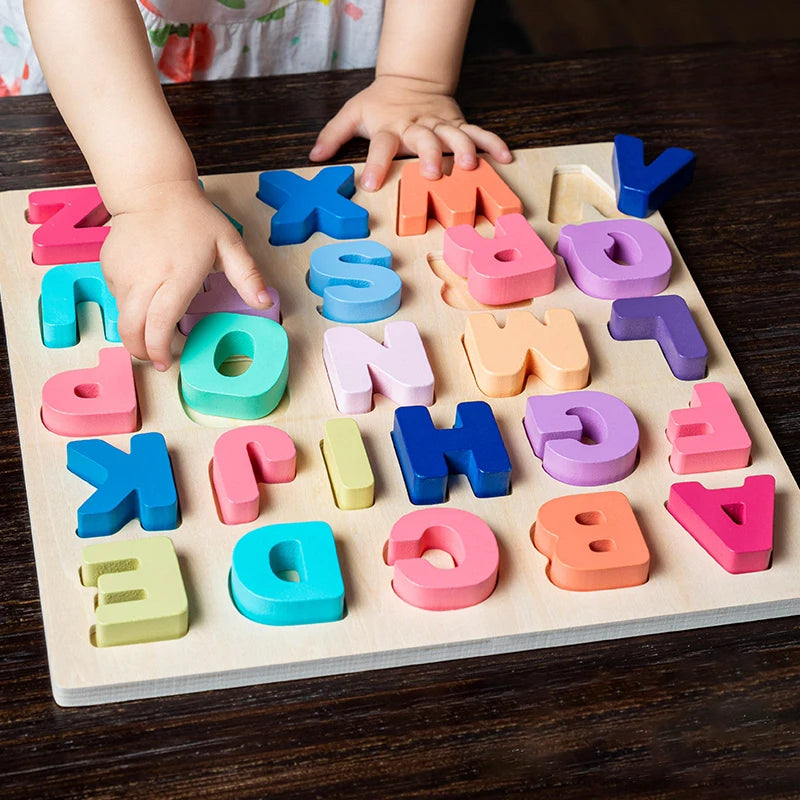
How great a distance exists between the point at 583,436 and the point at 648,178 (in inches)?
9.6

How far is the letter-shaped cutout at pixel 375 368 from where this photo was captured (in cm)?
71

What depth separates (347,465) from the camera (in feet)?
2.15

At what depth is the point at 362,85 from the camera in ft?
3.26

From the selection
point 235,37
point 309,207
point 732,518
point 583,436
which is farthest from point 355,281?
point 235,37

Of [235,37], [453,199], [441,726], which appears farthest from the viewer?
[235,37]

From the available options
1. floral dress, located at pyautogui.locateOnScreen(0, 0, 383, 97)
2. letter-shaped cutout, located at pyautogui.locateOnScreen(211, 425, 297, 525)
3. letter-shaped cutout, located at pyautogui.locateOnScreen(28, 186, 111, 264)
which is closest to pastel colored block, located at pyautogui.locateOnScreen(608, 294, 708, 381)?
letter-shaped cutout, located at pyautogui.locateOnScreen(211, 425, 297, 525)

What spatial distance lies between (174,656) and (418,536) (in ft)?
0.44

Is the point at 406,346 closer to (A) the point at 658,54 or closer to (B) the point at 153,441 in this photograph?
(B) the point at 153,441

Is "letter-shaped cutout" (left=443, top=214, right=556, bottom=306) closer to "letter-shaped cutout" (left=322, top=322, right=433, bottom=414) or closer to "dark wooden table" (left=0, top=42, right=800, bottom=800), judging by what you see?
"letter-shaped cutout" (left=322, top=322, right=433, bottom=414)

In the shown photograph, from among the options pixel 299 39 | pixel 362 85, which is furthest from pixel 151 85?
pixel 299 39

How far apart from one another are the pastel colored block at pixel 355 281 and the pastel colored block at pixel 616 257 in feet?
0.40

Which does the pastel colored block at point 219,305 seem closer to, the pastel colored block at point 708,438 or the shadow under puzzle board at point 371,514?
the shadow under puzzle board at point 371,514

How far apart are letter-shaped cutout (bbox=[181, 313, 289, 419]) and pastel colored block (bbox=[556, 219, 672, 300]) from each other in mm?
209

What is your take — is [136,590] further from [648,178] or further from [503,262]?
[648,178]
